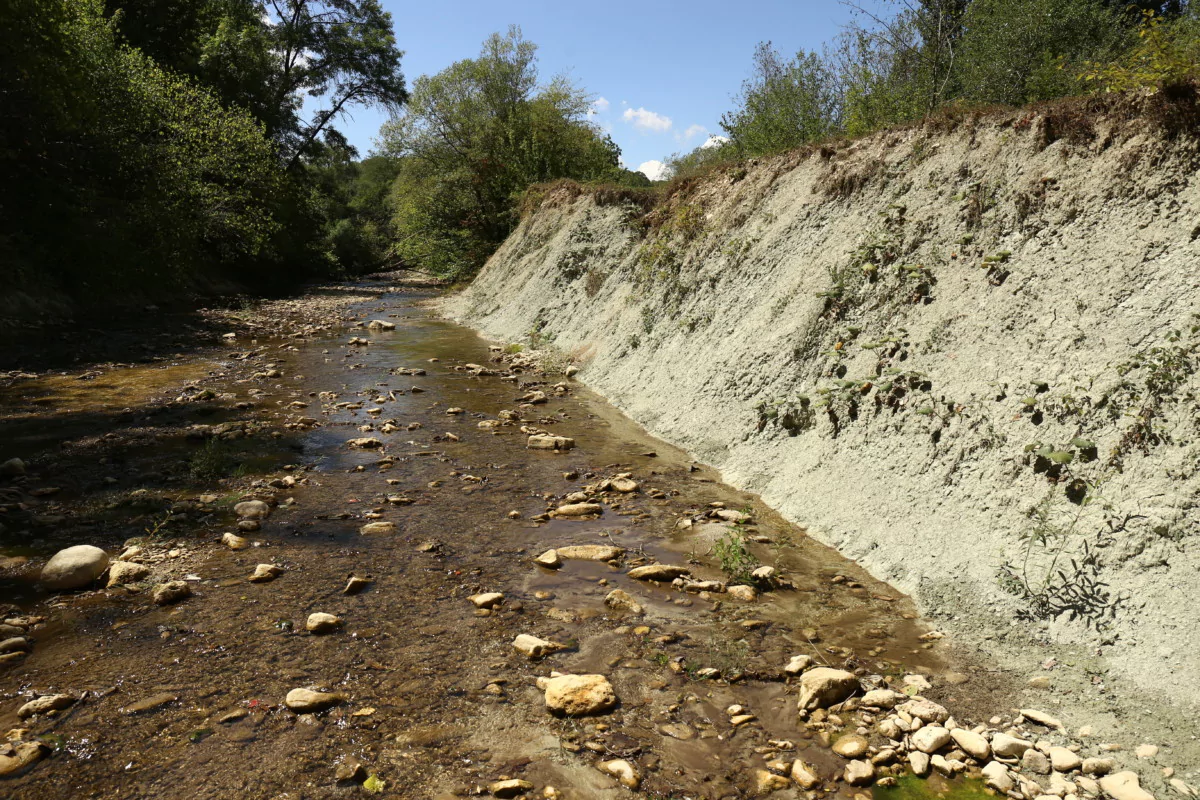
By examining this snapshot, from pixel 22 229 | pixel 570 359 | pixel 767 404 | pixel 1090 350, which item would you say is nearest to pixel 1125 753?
pixel 1090 350

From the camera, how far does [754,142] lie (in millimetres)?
14406

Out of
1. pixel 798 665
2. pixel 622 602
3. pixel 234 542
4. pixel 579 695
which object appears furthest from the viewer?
pixel 234 542

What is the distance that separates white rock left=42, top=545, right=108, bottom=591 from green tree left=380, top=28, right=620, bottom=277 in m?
24.8

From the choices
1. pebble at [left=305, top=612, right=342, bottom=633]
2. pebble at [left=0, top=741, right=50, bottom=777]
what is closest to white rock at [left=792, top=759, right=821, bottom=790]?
pebble at [left=305, top=612, right=342, bottom=633]

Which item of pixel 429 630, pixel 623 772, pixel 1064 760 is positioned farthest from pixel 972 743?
pixel 429 630

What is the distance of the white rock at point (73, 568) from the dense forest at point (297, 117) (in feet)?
29.7

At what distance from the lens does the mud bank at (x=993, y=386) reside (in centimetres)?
388

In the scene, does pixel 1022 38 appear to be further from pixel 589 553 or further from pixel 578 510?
pixel 589 553

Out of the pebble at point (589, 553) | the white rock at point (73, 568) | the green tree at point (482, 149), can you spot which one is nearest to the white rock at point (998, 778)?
the pebble at point (589, 553)

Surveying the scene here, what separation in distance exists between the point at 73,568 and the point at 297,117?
34.0m

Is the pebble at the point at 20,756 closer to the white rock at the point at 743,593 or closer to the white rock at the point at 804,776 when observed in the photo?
the white rock at the point at 804,776

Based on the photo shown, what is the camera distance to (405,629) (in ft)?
13.9

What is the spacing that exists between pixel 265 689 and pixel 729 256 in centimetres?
885

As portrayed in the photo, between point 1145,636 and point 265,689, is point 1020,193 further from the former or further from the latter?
point 265,689
